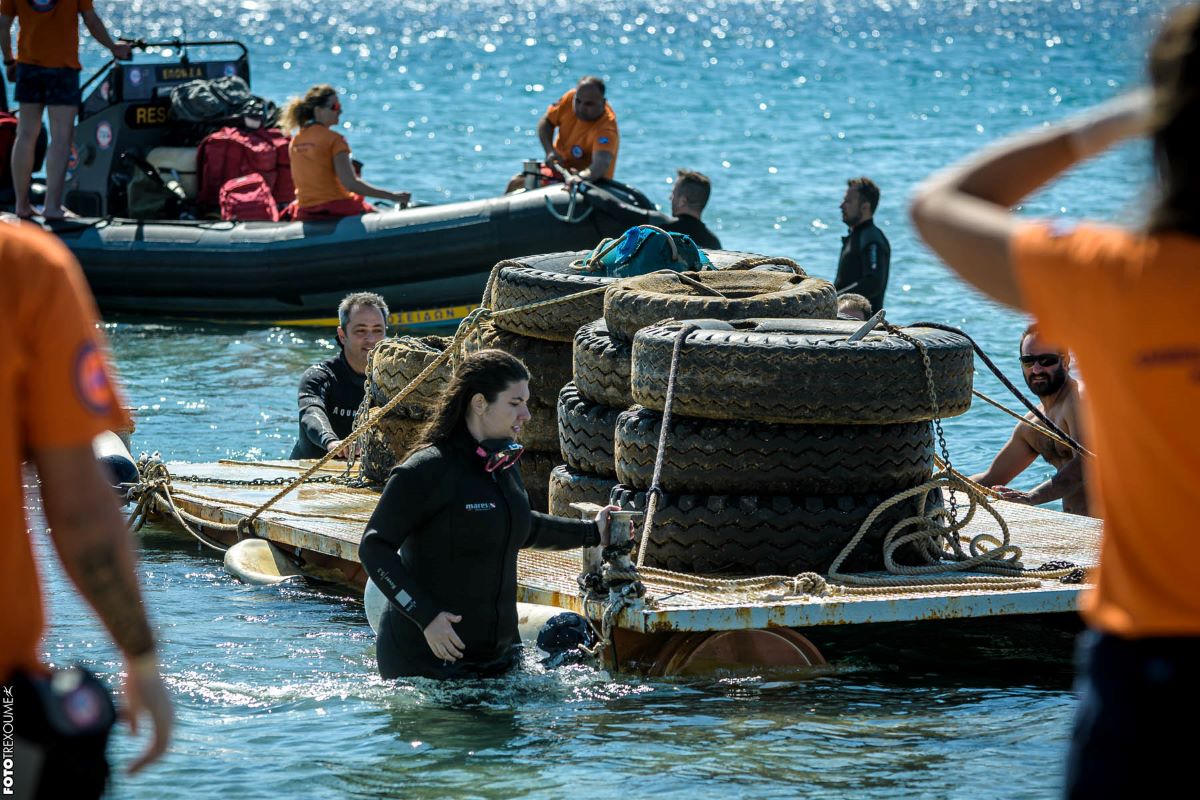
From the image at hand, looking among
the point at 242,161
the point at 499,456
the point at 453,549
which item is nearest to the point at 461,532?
the point at 453,549

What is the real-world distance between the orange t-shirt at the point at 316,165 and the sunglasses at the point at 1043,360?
7337 millimetres

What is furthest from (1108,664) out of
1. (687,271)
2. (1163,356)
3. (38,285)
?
(687,271)

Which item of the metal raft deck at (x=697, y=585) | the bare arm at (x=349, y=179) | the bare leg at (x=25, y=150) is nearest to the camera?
the metal raft deck at (x=697, y=585)

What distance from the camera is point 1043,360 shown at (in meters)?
8.02

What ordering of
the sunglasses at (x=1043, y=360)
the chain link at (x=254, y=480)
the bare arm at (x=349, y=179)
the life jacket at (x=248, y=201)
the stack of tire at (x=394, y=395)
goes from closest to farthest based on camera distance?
the sunglasses at (x=1043, y=360), the stack of tire at (x=394, y=395), the chain link at (x=254, y=480), the bare arm at (x=349, y=179), the life jacket at (x=248, y=201)

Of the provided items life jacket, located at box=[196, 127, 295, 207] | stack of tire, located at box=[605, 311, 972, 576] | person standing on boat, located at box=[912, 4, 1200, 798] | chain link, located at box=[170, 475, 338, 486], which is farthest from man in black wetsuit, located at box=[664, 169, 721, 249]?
person standing on boat, located at box=[912, 4, 1200, 798]

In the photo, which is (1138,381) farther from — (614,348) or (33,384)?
(614,348)

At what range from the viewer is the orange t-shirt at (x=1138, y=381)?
8.05ft

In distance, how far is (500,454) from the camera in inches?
219

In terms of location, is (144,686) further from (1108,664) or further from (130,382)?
(130,382)

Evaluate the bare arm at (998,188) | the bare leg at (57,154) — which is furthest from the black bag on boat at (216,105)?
the bare arm at (998,188)

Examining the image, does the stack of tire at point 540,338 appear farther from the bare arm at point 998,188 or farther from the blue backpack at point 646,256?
the bare arm at point 998,188

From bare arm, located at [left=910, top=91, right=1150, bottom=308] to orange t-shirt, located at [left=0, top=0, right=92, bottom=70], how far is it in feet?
40.1

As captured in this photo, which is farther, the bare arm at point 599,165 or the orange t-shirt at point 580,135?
the orange t-shirt at point 580,135
